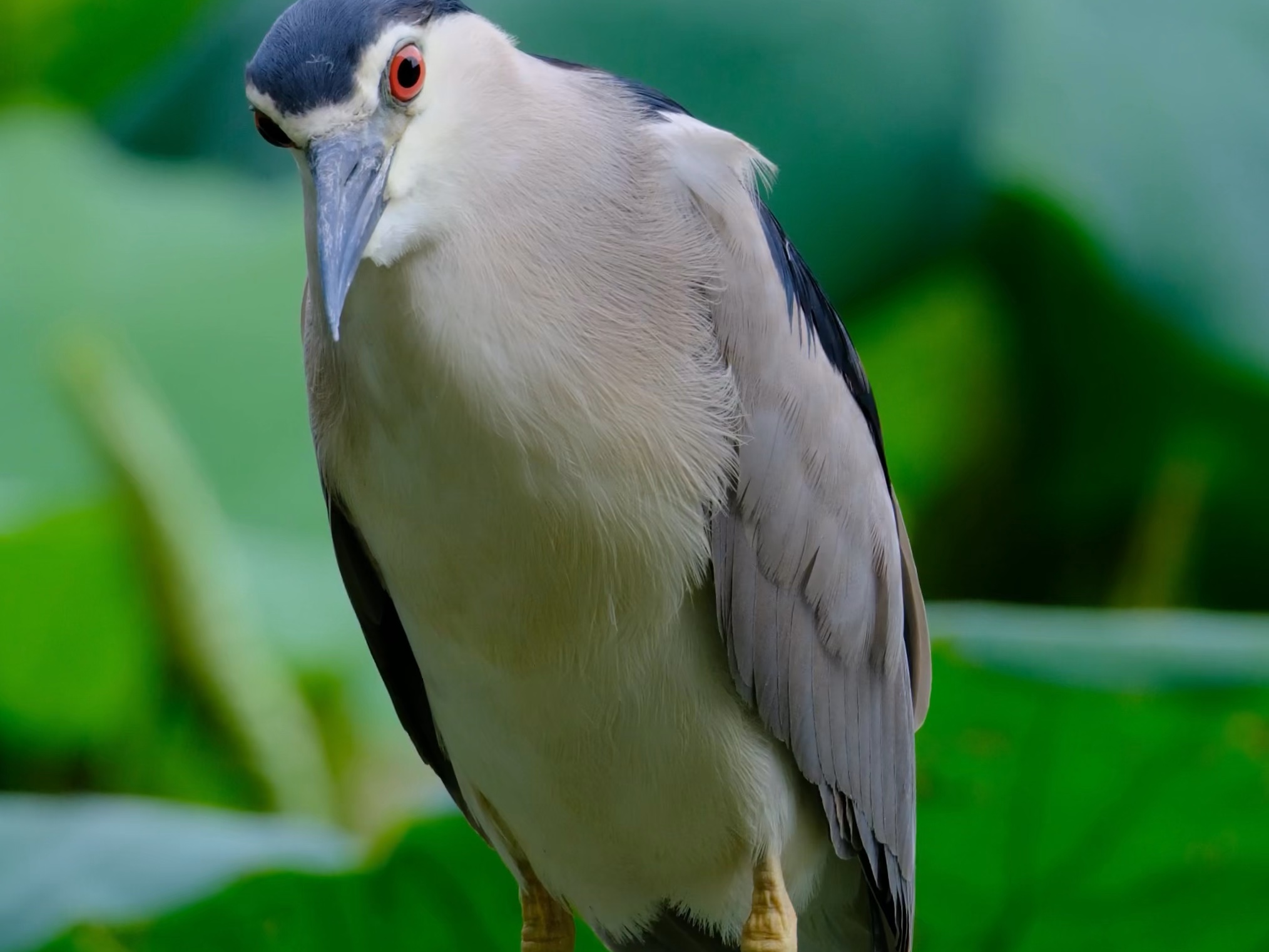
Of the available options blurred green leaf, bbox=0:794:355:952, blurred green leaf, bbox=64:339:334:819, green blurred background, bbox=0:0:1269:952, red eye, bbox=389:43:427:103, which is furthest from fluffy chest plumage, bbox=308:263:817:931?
blurred green leaf, bbox=64:339:334:819

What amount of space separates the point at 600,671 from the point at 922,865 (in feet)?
1.68

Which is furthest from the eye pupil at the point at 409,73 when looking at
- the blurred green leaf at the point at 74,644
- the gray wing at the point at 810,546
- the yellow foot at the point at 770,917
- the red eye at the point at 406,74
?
the blurred green leaf at the point at 74,644

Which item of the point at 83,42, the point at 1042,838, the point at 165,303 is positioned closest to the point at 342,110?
the point at 1042,838

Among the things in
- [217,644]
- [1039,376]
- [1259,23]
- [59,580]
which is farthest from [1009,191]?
[59,580]

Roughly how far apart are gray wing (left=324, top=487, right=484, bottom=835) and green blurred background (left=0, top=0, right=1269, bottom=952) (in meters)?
0.08

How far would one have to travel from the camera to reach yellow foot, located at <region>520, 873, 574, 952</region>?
4.70 feet

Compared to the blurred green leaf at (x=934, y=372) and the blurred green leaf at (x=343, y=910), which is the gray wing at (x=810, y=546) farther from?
the blurred green leaf at (x=934, y=372)

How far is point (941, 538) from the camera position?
2436 millimetres

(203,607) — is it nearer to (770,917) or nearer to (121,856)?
(121,856)

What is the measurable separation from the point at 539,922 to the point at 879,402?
3.73 ft

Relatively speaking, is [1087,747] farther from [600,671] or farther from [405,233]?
[405,233]

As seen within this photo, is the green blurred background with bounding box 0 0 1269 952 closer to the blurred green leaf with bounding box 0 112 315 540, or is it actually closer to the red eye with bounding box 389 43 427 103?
the blurred green leaf with bounding box 0 112 315 540

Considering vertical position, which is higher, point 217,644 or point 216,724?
point 217,644

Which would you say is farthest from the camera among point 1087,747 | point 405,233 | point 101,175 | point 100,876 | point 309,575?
point 101,175
